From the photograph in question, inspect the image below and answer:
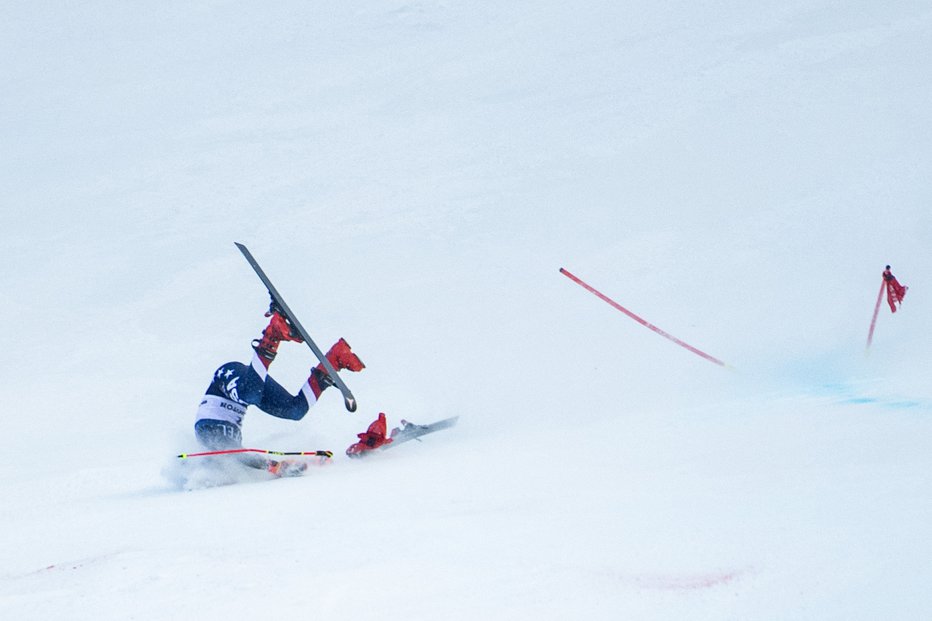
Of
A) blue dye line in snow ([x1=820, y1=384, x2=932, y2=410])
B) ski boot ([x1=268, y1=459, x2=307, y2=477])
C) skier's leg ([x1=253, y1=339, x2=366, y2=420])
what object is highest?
skier's leg ([x1=253, y1=339, x2=366, y2=420])

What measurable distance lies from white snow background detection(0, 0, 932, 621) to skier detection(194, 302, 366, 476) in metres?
0.43

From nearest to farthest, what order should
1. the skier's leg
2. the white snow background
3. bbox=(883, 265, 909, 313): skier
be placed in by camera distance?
the white snow background → the skier's leg → bbox=(883, 265, 909, 313): skier

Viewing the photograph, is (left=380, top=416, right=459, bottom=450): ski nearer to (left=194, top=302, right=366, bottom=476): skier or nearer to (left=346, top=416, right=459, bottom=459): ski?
(left=346, top=416, right=459, bottom=459): ski

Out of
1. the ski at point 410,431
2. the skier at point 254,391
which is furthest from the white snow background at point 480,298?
the skier at point 254,391

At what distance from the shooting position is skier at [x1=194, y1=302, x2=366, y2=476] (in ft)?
20.2

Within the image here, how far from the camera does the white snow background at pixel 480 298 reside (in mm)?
3641

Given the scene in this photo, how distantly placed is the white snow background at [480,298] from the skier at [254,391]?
1.41 feet

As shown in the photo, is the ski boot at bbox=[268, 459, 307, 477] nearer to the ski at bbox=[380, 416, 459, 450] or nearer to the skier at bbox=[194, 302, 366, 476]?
the skier at bbox=[194, 302, 366, 476]

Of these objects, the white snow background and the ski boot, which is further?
the ski boot

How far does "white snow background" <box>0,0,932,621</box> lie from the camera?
3.64 metres

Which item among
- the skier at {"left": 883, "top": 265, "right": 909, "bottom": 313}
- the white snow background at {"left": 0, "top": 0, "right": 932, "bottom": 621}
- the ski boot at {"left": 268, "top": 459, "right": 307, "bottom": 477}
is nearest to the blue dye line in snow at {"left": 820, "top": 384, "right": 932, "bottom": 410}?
the white snow background at {"left": 0, "top": 0, "right": 932, "bottom": 621}

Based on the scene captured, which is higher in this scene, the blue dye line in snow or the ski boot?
the ski boot

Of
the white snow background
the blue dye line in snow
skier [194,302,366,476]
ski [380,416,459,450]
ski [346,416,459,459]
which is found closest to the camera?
the white snow background

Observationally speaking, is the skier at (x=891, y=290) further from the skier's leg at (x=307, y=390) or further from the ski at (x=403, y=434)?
the skier's leg at (x=307, y=390)
